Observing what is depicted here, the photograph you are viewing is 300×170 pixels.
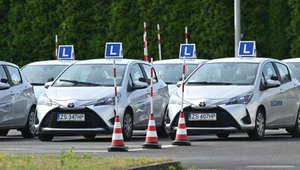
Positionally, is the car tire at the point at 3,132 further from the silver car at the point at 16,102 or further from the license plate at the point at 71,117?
the license plate at the point at 71,117

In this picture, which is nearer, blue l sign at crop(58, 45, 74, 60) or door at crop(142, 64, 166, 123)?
door at crop(142, 64, 166, 123)

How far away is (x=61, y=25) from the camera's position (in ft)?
130

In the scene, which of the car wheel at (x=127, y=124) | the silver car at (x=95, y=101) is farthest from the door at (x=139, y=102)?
the car wheel at (x=127, y=124)

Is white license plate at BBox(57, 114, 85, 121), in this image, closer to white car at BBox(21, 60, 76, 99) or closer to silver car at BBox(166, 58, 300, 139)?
silver car at BBox(166, 58, 300, 139)

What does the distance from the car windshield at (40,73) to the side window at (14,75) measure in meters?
2.69

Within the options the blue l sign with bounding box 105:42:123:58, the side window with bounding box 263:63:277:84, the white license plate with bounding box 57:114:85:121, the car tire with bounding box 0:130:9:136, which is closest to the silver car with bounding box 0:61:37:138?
the car tire with bounding box 0:130:9:136

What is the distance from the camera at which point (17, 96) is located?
993 inches

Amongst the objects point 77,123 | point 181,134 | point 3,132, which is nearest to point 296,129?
point 181,134

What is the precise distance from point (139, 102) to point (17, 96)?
2.64m

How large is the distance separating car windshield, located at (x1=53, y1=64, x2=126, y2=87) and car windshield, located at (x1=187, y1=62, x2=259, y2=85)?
143cm

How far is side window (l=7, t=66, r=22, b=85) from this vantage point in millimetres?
25516

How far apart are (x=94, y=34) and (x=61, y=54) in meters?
8.47

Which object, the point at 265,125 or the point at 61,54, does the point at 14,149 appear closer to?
the point at 265,125

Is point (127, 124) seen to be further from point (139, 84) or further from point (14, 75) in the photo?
point (14, 75)
